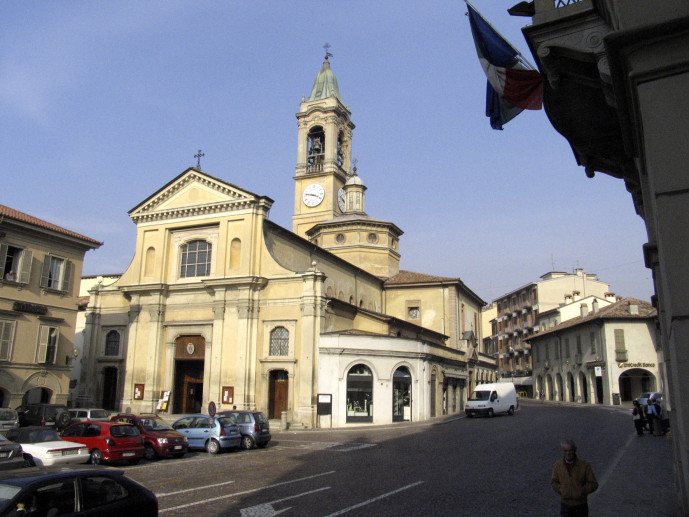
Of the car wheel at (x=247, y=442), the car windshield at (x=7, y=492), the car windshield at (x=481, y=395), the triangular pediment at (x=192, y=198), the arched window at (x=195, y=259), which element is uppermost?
the triangular pediment at (x=192, y=198)

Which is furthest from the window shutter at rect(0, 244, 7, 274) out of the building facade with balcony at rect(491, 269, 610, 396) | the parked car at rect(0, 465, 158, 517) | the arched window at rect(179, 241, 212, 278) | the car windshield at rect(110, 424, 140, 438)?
the building facade with balcony at rect(491, 269, 610, 396)

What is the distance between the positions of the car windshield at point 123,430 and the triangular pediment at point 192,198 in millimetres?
18151

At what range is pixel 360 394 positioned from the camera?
104 feet

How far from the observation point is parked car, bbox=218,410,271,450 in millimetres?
21453

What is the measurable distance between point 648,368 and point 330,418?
3037 centimetres

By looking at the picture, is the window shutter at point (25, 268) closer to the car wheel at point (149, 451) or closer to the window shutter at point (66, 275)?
the window shutter at point (66, 275)

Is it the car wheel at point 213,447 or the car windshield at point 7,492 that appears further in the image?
the car wheel at point 213,447

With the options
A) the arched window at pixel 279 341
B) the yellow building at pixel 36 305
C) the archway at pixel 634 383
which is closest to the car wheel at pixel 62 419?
the yellow building at pixel 36 305

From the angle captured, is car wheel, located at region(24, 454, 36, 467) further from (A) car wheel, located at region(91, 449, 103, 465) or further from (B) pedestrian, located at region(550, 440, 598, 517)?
(B) pedestrian, located at region(550, 440, 598, 517)

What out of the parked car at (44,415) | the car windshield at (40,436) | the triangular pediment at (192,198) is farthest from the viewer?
the triangular pediment at (192,198)

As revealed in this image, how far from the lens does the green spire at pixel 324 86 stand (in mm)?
56156

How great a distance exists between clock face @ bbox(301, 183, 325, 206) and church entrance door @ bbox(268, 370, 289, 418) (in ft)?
80.7

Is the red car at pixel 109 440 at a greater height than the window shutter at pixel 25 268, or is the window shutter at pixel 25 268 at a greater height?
the window shutter at pixel 25 268

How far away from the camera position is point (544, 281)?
244 feet
